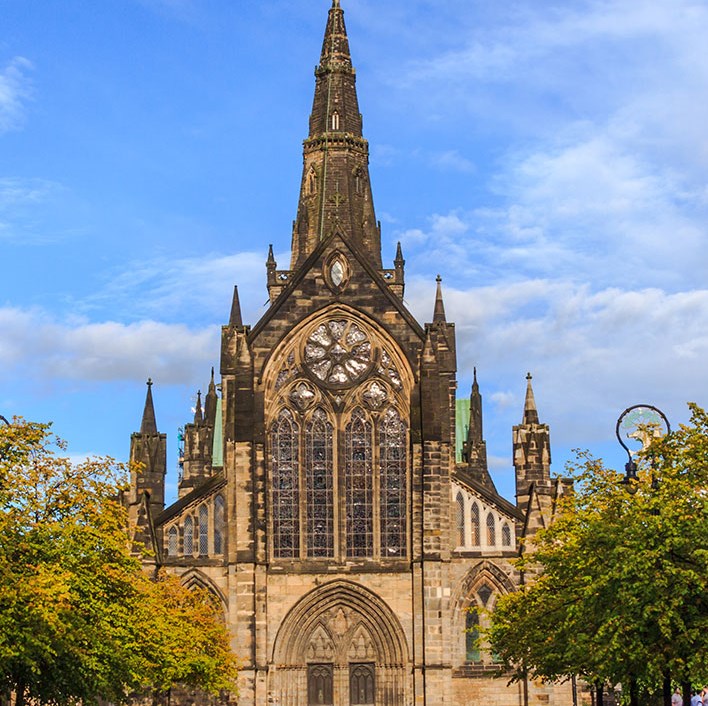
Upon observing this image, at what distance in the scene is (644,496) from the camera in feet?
125

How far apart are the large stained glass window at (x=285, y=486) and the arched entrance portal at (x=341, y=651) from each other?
7.21ft

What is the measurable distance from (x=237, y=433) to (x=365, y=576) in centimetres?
735

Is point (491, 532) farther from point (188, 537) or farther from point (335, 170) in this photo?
point (335, 170)

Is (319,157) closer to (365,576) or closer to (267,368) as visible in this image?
(267,368)

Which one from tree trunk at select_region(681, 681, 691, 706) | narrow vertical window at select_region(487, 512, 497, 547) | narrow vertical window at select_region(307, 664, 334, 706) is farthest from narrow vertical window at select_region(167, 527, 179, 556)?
tree trunk at select_region(681, 681, 691, 706)

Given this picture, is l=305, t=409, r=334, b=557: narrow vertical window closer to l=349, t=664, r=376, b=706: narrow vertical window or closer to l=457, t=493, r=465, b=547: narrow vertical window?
l=349, t=664, r=376, b=706: narrow vertical window

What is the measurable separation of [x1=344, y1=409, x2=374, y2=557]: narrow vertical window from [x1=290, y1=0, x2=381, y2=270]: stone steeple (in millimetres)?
9407

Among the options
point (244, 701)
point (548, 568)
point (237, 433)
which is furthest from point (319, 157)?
point (548, 568)

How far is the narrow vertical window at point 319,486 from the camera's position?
197 ft

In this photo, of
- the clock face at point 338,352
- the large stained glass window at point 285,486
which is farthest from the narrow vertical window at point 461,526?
the clock face at point 338,352

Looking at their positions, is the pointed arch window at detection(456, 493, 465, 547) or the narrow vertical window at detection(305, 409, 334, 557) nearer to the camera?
the narrow vertical window at detection(305, 409, 334, 557)

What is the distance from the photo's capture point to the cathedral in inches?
2319

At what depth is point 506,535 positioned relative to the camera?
60.2 metres

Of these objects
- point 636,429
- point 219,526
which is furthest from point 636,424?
point 219,526
